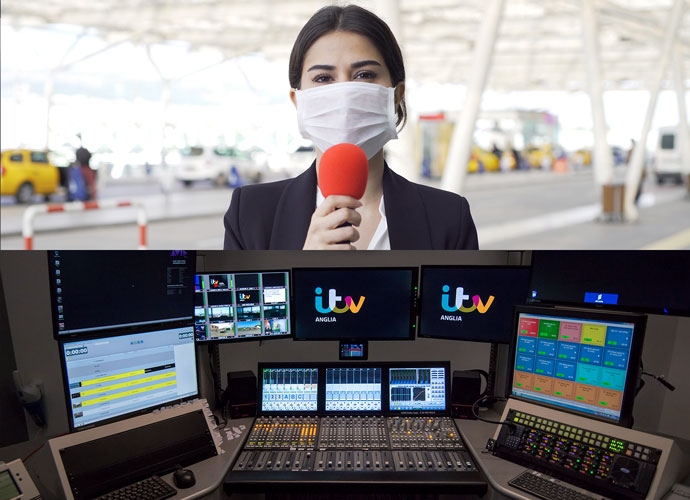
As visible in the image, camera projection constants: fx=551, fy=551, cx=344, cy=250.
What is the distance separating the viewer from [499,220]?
5.85 m

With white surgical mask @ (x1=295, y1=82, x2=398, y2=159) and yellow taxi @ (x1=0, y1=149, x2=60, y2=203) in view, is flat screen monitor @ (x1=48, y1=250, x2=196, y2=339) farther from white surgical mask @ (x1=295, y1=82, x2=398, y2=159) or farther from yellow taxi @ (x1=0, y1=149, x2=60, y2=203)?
yellow taxi @ (x1=0, y1=149, x2=60, y2=203)

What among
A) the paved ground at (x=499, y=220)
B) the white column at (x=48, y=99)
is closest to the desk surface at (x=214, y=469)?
the paved ground at (x=499, y=220)

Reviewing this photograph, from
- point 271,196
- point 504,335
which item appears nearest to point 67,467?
point 271,196

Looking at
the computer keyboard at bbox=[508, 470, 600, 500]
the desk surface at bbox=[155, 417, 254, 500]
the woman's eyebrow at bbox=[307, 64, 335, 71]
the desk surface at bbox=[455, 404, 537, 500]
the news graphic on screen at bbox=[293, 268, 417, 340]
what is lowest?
the desk surface at bbox=[155, 417, 254, 500]

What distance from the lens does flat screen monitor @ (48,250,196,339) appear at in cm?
176

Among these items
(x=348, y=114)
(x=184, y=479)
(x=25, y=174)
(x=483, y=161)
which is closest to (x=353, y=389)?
(x=184, y=479)

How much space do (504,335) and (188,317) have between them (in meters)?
1.20

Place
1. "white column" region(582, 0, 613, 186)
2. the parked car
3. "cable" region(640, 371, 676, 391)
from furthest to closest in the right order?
the parked car, "white column" region(582, 0, 613, 186), "cable" region(640, 371, 676, 391)

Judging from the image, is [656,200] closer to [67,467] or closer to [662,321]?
[662,321]

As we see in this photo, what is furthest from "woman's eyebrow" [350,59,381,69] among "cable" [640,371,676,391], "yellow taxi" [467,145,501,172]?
"yellow taxi" [467,145,501,172]

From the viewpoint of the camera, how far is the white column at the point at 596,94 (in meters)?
5.36

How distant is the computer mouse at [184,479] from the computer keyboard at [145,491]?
0.09 ft

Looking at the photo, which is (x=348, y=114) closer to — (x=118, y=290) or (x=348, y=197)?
(x=348, y=197)

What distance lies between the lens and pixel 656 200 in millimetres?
10633
